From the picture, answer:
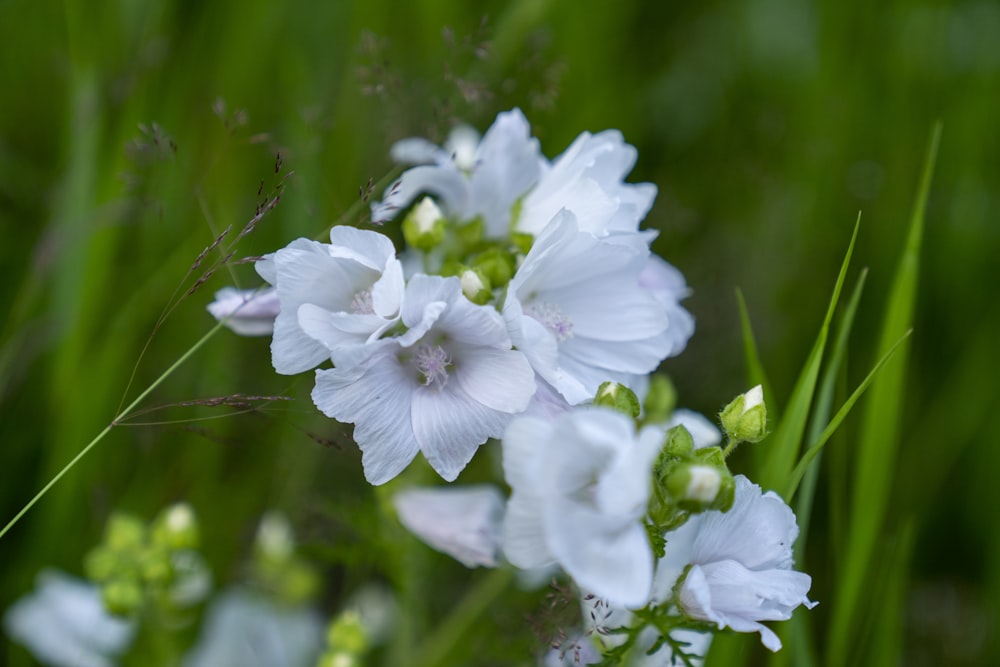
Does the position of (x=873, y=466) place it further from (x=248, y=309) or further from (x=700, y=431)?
(x=248, y=309)

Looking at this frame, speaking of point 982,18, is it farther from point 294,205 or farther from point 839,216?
point 294,205

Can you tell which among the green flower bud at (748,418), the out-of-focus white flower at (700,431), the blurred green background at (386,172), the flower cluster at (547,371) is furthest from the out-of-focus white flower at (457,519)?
the green flower bud at (748,418)

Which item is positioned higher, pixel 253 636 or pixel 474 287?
pixel 474 287

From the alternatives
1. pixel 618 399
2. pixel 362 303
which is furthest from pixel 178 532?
pixel 618 399

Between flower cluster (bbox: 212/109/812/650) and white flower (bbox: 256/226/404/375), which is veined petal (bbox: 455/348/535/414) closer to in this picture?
flower cluster (bbox: 212/109/812/650)

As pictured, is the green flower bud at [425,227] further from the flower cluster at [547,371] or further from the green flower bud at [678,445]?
the green flower bud at [678,445]

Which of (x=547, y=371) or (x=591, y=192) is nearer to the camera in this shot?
(x=547, y=371)

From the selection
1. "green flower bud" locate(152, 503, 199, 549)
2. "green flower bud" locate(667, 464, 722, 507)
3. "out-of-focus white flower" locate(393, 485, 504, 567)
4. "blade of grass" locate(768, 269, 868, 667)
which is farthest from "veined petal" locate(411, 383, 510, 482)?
"green flower bud" locate(152, 503, 199, 549)

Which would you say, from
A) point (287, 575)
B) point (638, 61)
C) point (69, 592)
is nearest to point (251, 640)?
point (287, 575)
